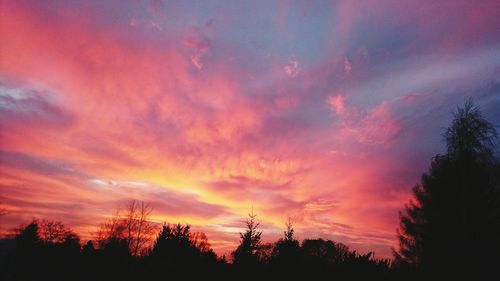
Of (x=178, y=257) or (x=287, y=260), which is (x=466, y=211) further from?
(x=178, y=257)

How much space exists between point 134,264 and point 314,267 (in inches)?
584

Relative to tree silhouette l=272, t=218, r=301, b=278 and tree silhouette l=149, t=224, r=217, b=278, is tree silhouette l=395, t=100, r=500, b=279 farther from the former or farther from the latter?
tree silhouette l=149, t=224, r=217, b=278

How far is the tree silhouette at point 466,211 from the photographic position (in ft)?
67.5

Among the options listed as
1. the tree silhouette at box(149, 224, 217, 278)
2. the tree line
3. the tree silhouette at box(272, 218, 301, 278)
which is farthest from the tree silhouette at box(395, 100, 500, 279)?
the tree silhouette at box(149, 224, 217, 278)

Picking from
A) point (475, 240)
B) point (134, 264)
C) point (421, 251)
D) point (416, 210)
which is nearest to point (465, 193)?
point (475, 240)

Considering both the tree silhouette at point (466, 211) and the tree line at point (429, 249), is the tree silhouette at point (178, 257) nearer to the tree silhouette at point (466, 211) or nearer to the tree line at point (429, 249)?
the tree line at point (429, 249)

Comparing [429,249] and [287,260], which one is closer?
[287,260]

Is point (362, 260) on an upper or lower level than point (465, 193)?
lower

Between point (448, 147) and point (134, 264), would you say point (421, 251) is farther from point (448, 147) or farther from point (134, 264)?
point (134, 264)

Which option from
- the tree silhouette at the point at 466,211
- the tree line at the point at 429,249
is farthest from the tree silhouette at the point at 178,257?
the tree silhouette at the point at 466,211

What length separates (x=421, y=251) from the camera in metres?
26.4

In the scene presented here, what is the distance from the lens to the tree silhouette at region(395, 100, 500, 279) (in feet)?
67.5

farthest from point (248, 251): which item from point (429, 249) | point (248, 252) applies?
point (429, 249)

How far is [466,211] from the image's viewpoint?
869 inches
